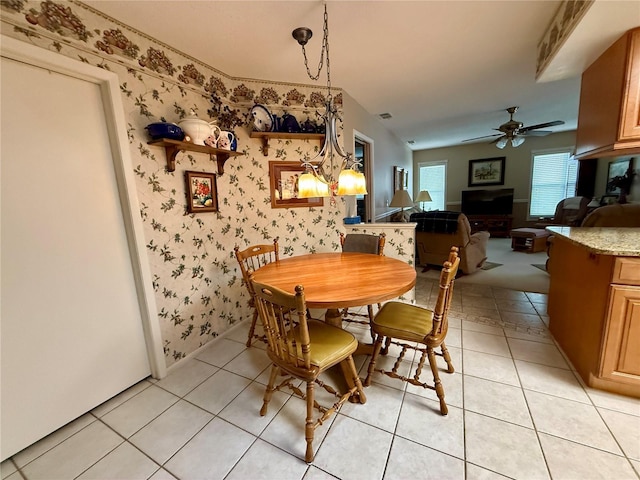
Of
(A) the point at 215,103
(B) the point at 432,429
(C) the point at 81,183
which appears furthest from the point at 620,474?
(A) the point at 215,103

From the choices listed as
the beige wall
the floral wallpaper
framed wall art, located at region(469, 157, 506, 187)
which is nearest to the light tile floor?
the floral wallpaper

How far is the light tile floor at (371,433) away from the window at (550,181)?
6090 mm

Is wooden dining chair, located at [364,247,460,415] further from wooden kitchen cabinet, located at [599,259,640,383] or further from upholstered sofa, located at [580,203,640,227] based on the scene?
upholstered sofa, located at [580,203,640,227]

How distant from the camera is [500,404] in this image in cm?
156

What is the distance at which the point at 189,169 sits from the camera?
213cm

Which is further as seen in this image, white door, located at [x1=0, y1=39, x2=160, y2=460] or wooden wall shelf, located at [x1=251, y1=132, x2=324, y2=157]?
wooden wall shelf, located at [x1=251, y1=132, x2=324, y2=157]

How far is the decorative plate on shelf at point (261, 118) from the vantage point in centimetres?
250

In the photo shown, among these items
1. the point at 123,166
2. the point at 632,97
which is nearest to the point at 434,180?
the point at 632,97

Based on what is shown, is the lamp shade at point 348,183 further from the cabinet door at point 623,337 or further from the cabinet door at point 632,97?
the cabinet door at point 632,97

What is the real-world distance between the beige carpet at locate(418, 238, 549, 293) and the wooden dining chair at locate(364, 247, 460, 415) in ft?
7.66

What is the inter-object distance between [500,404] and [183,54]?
3306 millimetres

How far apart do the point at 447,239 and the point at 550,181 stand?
4.61m

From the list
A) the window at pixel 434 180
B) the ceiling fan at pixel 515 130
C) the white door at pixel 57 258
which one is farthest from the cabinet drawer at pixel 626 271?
the window at pixel 434 180

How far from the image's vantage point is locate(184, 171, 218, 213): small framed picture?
212 centimetres
